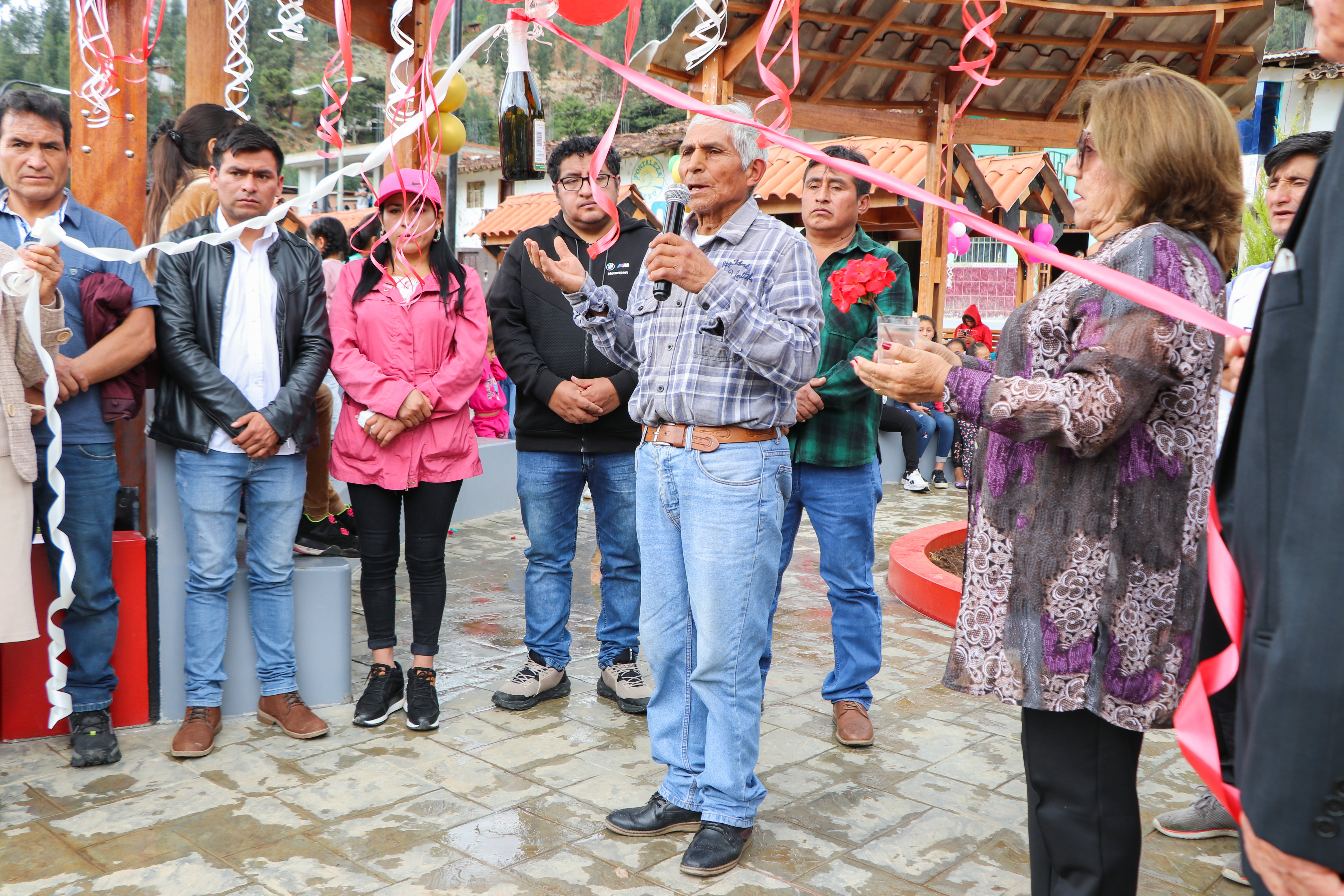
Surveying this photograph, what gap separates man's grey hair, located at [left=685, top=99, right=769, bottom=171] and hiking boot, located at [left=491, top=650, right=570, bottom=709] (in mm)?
2108

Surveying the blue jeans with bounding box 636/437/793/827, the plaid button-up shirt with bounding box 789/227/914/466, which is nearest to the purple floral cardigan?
the blue jeans with bounding box 636/437/793/827

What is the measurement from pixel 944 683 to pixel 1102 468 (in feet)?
1.70

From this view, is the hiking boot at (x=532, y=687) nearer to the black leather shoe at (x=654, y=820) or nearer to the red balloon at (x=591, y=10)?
the black leather shoe at (x=654, y=820)

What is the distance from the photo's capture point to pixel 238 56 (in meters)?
5.56

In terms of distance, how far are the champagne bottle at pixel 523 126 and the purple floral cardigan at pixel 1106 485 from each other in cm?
261

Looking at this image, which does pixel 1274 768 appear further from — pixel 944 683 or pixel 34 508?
pixel 34 508

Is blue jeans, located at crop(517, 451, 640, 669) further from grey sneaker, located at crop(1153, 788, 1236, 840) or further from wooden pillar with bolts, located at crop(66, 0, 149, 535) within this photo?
grey sneaker, located at crop(1153, 788, 1236, 840)

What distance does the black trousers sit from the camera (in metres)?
1.85

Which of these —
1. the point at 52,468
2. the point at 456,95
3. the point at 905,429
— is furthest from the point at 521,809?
the point at 905,429

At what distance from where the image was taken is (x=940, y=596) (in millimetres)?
5098

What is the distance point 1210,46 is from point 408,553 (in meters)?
6.88

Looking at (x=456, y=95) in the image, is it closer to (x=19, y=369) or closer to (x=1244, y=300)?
(x=19, y=369)

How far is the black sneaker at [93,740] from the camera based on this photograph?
3.15 m

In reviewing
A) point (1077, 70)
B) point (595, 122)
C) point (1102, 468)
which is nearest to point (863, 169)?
point (1102, 468)
